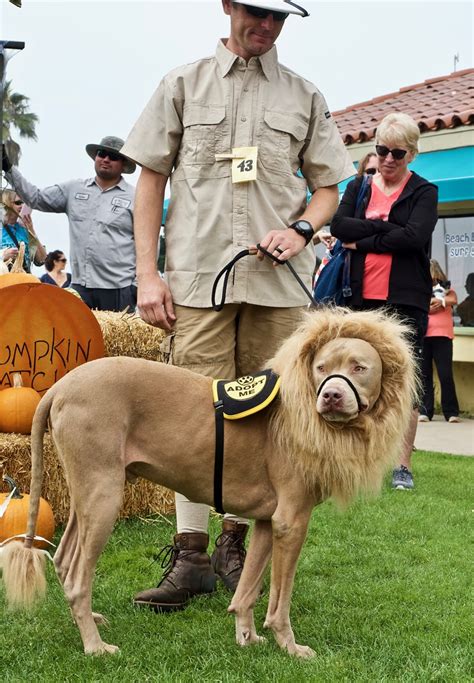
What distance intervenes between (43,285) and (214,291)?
1.88 m

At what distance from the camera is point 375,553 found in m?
4.84

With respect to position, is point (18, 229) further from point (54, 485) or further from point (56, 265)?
point (56, 265)

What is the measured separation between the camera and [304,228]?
3.72 meters

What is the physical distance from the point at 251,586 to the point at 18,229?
18.3ft

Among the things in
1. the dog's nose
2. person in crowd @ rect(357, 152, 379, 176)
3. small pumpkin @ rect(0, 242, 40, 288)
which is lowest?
the dog's nose

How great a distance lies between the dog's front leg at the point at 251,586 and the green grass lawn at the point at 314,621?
0.06 m

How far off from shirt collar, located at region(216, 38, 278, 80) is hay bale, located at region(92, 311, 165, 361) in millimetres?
2215

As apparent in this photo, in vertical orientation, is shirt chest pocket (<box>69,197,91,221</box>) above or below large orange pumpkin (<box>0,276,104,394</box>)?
above

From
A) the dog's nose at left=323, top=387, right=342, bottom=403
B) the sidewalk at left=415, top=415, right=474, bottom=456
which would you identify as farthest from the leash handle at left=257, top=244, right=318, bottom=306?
the sidewalk at left=415, top=415, right=474, bottom=456

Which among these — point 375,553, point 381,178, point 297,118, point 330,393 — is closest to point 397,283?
point 381,178

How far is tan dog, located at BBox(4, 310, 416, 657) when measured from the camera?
123 inches

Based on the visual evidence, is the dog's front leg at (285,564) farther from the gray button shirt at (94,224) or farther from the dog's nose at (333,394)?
the gray button shirt at (94,224)

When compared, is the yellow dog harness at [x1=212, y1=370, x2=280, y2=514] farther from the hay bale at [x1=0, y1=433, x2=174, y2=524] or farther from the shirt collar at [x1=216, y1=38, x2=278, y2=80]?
the hay bale at [x1=0, y1=433, x2=174, y2=524]

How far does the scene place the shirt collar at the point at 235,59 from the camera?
379 centimetres
